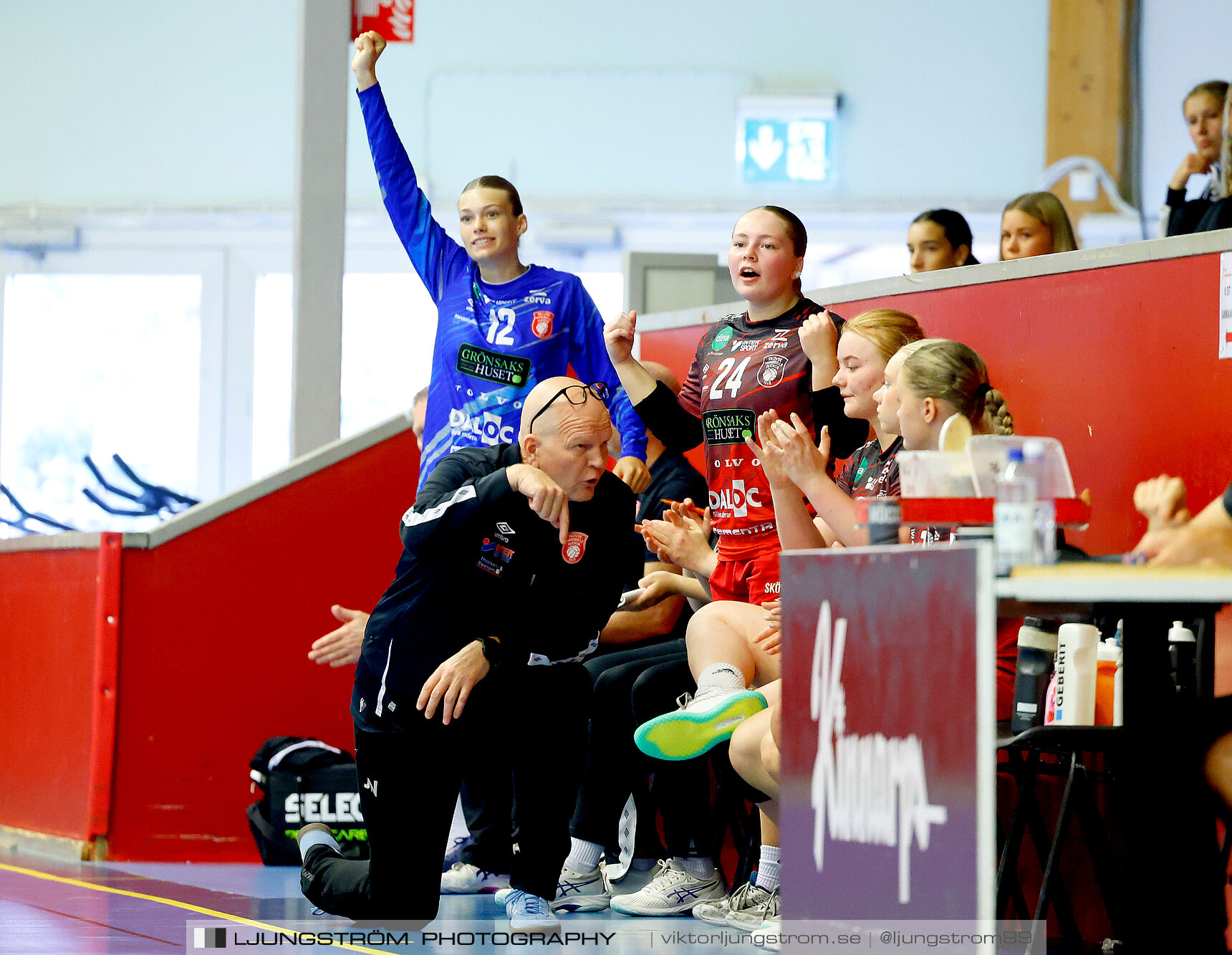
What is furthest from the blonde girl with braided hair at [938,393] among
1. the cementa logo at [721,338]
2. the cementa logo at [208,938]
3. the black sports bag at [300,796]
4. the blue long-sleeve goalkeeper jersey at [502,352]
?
the black sports bag at [300,796]

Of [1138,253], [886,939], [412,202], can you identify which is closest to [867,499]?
[886,939]

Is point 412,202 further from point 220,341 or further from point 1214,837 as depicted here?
point 220,341

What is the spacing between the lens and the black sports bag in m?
4.12

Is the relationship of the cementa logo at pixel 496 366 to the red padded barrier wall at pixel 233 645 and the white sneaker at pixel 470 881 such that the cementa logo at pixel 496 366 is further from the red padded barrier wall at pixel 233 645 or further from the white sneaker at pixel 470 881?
the white sneaker at pixel 470 881

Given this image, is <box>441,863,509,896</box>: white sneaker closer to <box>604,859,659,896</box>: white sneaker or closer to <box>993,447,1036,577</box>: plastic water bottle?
<box>604,859,659,896</box>: white sneaker

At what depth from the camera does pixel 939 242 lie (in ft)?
13.5

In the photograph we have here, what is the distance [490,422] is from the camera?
366cm

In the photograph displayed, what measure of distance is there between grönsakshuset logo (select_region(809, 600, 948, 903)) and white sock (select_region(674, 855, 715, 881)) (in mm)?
1344

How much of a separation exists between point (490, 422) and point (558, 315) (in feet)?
1.11

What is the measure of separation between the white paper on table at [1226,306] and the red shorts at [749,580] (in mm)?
948

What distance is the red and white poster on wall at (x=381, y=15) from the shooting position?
188 inches

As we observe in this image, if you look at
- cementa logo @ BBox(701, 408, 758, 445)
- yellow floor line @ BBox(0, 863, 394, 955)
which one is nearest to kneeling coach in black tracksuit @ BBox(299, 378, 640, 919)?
yellow floor line @ BBox(0, 863, 394, 955)

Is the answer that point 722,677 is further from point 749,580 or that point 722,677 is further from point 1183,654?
point 1183,654

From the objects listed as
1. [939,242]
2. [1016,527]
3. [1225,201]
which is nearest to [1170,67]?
[939,242]
